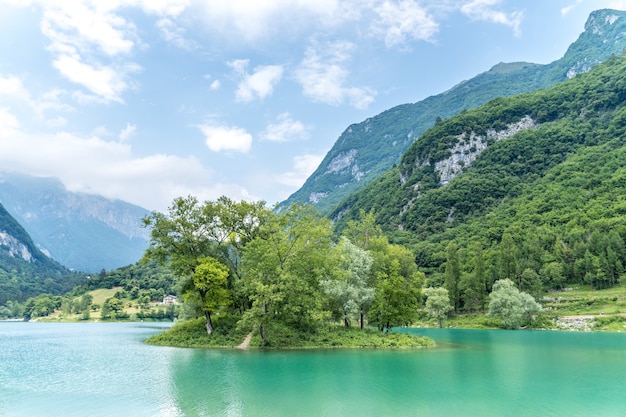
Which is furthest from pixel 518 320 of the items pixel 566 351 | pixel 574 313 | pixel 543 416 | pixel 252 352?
pixel 543 416

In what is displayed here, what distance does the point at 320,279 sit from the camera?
47.0 meters

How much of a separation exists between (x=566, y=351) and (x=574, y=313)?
50448 millimetres

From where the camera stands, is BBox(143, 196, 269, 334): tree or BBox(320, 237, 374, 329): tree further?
BBox(143, 196, 269, 334): tree

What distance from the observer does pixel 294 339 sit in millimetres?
46000

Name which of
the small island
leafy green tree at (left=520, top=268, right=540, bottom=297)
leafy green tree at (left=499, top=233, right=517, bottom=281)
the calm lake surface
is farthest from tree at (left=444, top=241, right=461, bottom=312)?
the calm lake surface

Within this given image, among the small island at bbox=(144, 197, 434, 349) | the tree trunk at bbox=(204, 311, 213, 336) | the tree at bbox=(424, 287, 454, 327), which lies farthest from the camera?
the tree at bbox=(424, 287, 454, 327)

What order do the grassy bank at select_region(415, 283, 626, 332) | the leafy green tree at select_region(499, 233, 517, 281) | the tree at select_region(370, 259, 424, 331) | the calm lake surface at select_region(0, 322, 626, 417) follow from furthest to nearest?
the leafy green tree at select_region(499, 233, 517, 281) → the grassy bank at select_region(415, 283, 626, 332) → the tree at select_region(370, 259, 424, 331) → the calm lake surface at select_region(0, 322, 626, 417)

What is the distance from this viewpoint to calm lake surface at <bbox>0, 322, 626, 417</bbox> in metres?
19.8

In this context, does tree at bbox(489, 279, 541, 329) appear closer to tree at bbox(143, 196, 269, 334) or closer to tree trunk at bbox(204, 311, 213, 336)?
tree at bbox(143, 196, 269, 334)

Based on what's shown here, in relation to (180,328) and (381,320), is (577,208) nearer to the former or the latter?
(381,320)

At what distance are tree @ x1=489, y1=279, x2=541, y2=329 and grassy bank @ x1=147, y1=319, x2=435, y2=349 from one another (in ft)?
148

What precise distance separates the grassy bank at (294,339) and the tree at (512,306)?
45.0m

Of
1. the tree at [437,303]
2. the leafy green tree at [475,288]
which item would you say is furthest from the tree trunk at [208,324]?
the leafy green tree at [475,288]

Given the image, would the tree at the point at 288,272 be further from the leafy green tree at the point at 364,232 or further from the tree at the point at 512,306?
the tree at the point at 512,306
